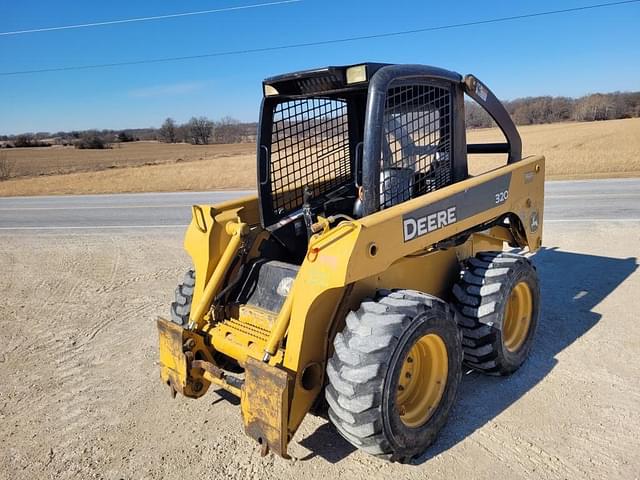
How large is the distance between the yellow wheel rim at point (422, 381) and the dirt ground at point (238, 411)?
0.80 feet

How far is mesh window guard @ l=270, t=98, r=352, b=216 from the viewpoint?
4.25 m

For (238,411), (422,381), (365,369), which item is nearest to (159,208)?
(238,411)

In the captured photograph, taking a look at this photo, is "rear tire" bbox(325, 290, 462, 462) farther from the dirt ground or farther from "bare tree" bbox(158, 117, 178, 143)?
"bare tree" bbox(158, 117, 178, 143)

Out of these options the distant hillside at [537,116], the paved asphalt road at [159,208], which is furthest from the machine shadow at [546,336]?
the distant hillside at [537,116]

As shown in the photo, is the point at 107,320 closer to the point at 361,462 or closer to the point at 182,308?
the point at 182,308

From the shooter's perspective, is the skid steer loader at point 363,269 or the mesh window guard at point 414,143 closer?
the skid steer loader at point 363,269

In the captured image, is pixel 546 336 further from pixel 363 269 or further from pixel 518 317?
pixel 363 269

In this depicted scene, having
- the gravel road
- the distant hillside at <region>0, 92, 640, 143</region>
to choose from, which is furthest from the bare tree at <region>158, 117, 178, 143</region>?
the gravel road

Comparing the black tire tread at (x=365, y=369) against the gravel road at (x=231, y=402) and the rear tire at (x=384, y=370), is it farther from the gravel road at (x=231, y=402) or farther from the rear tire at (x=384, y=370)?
the gravel road at (x=231, y=402)

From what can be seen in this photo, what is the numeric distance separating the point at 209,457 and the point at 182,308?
1225mm

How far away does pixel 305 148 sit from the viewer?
4.36 m

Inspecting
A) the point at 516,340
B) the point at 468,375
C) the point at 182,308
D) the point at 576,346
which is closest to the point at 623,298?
the point at 576,346

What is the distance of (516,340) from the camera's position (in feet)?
14.1

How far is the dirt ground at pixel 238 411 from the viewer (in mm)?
3168
